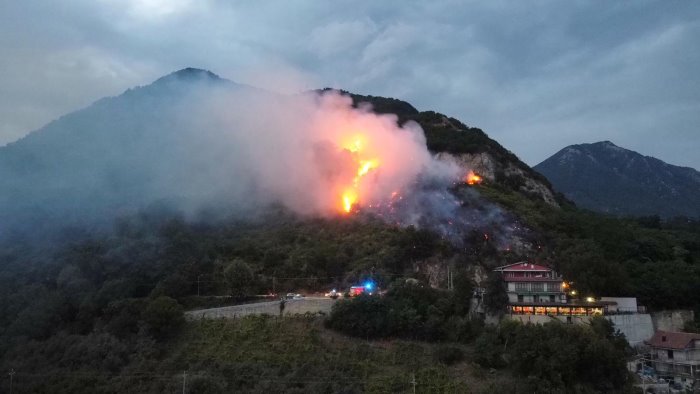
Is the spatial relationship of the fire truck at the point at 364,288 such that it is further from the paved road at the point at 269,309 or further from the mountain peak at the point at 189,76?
the mountain peak at the point at 189,76

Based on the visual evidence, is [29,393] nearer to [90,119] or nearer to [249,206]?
[249,206]

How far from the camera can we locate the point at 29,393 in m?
42.8

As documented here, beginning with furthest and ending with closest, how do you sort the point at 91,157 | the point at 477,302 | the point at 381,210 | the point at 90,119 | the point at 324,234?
the point at 90,119 → the point at 91,157 → the point at 381,210 → the point at 324,234 → the point at 477,302

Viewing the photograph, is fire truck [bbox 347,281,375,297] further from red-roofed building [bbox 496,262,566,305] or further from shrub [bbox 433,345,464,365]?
shrub [bbox 433,345,464,365]

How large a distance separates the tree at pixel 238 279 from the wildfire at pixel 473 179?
4006cm

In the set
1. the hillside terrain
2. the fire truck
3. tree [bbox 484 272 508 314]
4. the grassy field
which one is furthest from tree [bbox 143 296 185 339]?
tree [bbox 484 272 508 314]

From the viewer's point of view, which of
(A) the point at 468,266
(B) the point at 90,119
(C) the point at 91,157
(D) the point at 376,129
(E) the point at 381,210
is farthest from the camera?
(B) the point at 90,119

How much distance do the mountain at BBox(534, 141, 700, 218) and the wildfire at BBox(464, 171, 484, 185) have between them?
6292 centimetres

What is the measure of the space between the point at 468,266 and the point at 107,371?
34706 millimetres

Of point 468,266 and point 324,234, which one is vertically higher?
point 324,234

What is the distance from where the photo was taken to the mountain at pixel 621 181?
491 ft

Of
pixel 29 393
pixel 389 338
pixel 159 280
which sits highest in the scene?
pixel 159 280

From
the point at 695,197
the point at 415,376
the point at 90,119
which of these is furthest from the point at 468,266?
the point at 695,197

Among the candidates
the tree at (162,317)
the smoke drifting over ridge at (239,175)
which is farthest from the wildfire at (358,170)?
the tree at (162,317)
